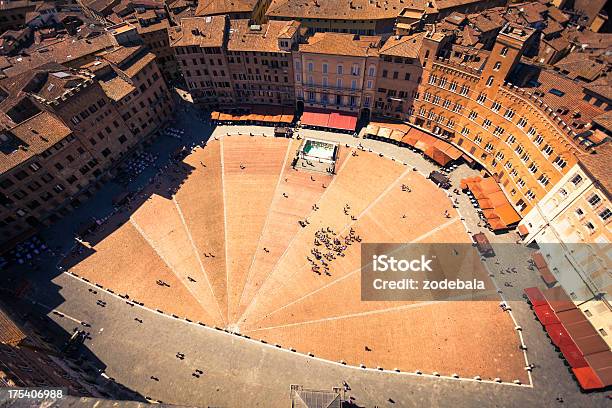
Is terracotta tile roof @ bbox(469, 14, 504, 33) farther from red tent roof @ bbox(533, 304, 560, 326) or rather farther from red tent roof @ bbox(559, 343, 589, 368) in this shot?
red tent roof @ bbox(559, 343, 589, 368)

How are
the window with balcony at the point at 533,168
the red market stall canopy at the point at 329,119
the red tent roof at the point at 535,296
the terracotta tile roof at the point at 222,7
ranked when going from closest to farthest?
the red tent roof at the point at 535,296 → the window with balcony at the point at 533,168 → the red market stall canopy at the point at 329,119 → the terracotta tile roof at the point at 222,7

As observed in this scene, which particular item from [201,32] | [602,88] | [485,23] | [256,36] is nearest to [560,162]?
[602,88]

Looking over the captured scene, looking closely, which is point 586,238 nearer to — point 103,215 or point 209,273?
point 209,273

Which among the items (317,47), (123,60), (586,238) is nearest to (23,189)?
(123,60)

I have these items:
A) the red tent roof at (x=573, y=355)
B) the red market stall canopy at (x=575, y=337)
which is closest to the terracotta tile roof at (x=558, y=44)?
the red market stall canopy at (x=575, y=337)

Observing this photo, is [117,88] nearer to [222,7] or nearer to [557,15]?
[222,7]

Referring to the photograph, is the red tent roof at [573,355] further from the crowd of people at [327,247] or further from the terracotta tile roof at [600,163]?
the crowd of people at [327,247]
